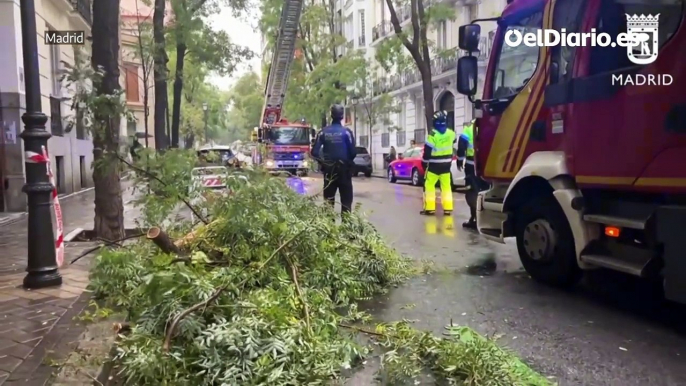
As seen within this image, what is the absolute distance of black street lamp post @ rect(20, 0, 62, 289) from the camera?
228 inches

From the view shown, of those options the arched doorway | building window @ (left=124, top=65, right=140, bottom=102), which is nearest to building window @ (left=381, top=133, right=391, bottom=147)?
the arched doorway

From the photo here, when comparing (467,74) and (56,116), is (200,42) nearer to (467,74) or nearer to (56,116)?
(56,116)

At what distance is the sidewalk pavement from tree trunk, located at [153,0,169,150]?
10.6 meters

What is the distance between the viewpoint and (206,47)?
77.8 ft

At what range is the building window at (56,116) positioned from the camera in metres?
16.2

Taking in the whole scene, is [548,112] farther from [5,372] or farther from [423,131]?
[423,131]

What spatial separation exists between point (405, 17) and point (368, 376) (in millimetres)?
34113

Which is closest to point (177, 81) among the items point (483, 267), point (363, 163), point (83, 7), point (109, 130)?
point (83, 7)

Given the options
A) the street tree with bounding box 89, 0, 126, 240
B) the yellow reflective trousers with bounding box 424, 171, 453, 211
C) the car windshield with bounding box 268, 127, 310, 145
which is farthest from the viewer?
the car windshield with bounding box 268, 127, 310, 145

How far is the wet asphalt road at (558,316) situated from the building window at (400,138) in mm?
30666

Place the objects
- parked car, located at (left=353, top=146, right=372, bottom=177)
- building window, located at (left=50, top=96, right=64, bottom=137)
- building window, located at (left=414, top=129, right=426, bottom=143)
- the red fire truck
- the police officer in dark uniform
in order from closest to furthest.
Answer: the red fire truck < the police officer in dark uniform < building window, located at (left=50, top=96, right=64, bottom=137) < parked car, located at (left=353, top=146, right=372, bottom=177) < building window, located at (left=414, top=129, right=426, bottom=143)

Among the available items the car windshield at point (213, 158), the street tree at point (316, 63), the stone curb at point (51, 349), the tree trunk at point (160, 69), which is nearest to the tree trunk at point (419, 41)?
the tree trunk at point (160, 69)

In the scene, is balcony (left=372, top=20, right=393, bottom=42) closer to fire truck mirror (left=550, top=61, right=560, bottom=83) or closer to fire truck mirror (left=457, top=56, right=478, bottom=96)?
fire truck mirror (left=457, top=56, right=478, bottom=96)

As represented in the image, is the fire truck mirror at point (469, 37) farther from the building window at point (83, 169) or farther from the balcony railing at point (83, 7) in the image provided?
the building window at point (83, 169)
